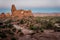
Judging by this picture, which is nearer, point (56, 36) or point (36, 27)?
point (56, 36)

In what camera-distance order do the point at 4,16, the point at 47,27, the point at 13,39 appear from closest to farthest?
1. the point at 13,39
2. the point at 47,27
3. the point at 4,16

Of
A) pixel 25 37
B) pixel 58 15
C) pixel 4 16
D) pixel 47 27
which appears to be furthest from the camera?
pixel 4 16

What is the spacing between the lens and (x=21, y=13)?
34.0m

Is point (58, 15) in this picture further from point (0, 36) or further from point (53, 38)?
point (0, 36)

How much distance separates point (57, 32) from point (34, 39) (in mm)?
3344

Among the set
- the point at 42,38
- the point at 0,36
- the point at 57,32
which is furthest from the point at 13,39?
the point at 57,32

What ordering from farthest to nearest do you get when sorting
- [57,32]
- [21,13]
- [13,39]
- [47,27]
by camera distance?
[21,13]
[47,27]
[57,32]
[13,39]

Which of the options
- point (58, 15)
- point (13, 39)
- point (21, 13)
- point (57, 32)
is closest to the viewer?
point (13, 39)

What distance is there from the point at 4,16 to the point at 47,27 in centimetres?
1293

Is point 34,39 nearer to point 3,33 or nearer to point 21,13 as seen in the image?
point 3,33

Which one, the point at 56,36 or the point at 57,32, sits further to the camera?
the point at 57,32

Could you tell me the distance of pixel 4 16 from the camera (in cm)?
2995

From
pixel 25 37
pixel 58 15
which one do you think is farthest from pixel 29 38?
pixel 58 15

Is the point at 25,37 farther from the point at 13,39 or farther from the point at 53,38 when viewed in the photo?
the point at 53,38
